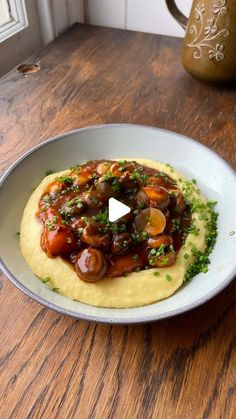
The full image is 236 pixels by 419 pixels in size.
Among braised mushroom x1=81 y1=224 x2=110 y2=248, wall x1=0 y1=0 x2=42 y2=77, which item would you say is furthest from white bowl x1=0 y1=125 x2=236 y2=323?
wall x1=0 y1=0 x2=42 y2=77

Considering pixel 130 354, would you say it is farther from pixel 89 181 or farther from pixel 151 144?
pixel 151 144

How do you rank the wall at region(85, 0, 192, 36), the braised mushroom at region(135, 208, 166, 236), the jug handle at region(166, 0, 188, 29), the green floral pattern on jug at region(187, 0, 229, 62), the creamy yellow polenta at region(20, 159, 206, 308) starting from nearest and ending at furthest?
the creamy yellow polenta at region(20, 159, 206, 308)
the braised mushroom at region(135, 208, 166, 236)
the green floral pattern on jug at region(187, 0, 229, 62)
the jug handle at region(166, 0, 188, 29)
the wall at region(85, 0, 192, 36)

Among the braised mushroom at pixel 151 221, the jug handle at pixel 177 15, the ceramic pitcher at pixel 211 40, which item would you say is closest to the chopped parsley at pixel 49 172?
the braised mushroom at pixel 151 221

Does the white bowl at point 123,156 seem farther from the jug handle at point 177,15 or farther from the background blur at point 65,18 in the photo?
the background blur at point 65,18

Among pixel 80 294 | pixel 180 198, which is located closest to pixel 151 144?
pixel 180 198

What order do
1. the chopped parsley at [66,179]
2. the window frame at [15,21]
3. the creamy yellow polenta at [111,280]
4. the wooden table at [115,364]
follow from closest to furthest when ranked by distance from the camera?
the wooden table at [115,364], the creamy yellow polenta at [111,280], the chopped parsley at [66,179], the window frame at [15,21]

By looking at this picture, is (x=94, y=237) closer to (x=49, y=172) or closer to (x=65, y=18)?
(x=49, y=172)

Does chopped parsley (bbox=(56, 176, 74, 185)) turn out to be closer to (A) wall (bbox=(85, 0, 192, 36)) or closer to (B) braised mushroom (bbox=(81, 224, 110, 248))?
(B) braised mushroom (bbox=(81, 224, 110, 248))
